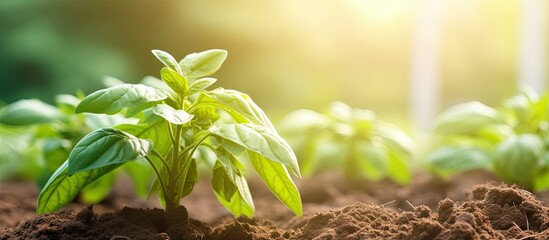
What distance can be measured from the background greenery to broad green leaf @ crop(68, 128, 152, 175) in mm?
3780

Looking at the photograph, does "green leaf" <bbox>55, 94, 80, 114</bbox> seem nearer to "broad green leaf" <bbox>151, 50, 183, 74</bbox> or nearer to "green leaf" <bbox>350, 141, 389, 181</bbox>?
"broad green leaf" <bbox>151, 50, 183, 74</bbox>

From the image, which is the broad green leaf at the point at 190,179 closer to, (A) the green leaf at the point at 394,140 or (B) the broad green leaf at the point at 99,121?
(B) the broad green leaf at the point at 99,121

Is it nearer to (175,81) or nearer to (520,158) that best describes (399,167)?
(520,158)

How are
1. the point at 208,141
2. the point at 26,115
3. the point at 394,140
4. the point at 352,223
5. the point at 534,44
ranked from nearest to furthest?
the point at 352,223
the point at 208,141
the point at 26,115
the point at 394,140
the point at 534,44

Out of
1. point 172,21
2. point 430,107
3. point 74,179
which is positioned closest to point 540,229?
point 74,179

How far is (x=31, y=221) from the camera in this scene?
1256 millimetres

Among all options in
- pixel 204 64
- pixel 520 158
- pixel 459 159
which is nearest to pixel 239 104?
pixel 204 64

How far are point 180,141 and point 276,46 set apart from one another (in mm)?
4302

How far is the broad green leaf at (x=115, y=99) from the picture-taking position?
112 centimetres

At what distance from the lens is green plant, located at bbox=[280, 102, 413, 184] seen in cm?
242

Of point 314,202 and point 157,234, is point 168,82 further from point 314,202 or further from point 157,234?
point 314,202

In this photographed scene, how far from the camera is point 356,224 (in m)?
1.22

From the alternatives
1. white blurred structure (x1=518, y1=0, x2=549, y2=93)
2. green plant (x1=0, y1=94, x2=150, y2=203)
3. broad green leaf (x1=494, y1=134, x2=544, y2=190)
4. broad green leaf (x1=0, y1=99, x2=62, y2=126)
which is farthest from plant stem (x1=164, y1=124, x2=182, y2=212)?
white blurred structure (x1=518, y1=0, x2=549, y2=93)

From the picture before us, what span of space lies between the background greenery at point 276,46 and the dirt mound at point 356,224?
11.9 ft
